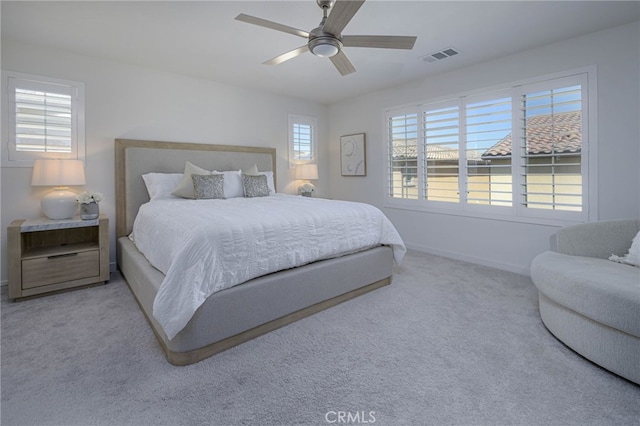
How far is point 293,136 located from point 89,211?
3.17 metres

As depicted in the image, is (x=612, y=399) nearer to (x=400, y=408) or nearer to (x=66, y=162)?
(x=400, y=408)

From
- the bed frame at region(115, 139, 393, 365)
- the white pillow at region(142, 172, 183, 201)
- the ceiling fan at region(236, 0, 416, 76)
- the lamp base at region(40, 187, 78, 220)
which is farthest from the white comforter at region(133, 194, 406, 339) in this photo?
the ceiling fan at region(236, 0, 416, 76)

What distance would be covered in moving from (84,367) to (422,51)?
4002 mm

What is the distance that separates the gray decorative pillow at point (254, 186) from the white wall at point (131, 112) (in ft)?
2.97

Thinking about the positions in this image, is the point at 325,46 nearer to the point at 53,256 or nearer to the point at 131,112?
the point at 131,112

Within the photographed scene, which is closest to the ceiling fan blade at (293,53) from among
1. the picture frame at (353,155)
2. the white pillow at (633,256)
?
the picture frame at (353,155)

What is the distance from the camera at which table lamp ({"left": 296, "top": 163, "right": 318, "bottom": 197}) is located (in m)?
5.08

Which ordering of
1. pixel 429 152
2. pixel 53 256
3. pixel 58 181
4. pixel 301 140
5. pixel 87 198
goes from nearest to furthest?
pixel 53 256 → pixel 58 181 → pixel 87 198 → pixel 429 152 → pixel 301 140

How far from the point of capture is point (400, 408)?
58.9 inches

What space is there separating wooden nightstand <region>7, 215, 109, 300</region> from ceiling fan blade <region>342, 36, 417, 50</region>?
9.56 feet

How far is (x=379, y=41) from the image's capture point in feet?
7.47

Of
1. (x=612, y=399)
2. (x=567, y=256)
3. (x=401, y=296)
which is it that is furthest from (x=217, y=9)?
(x=612, y=399)

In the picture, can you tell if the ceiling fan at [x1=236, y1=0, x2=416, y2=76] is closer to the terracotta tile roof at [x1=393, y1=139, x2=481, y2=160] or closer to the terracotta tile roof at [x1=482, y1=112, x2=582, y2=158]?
Answer: the terracotta tile roof at [x1=482, y1=112, x2=582, y2=158]

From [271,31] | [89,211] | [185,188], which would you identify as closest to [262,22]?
[271,31]
